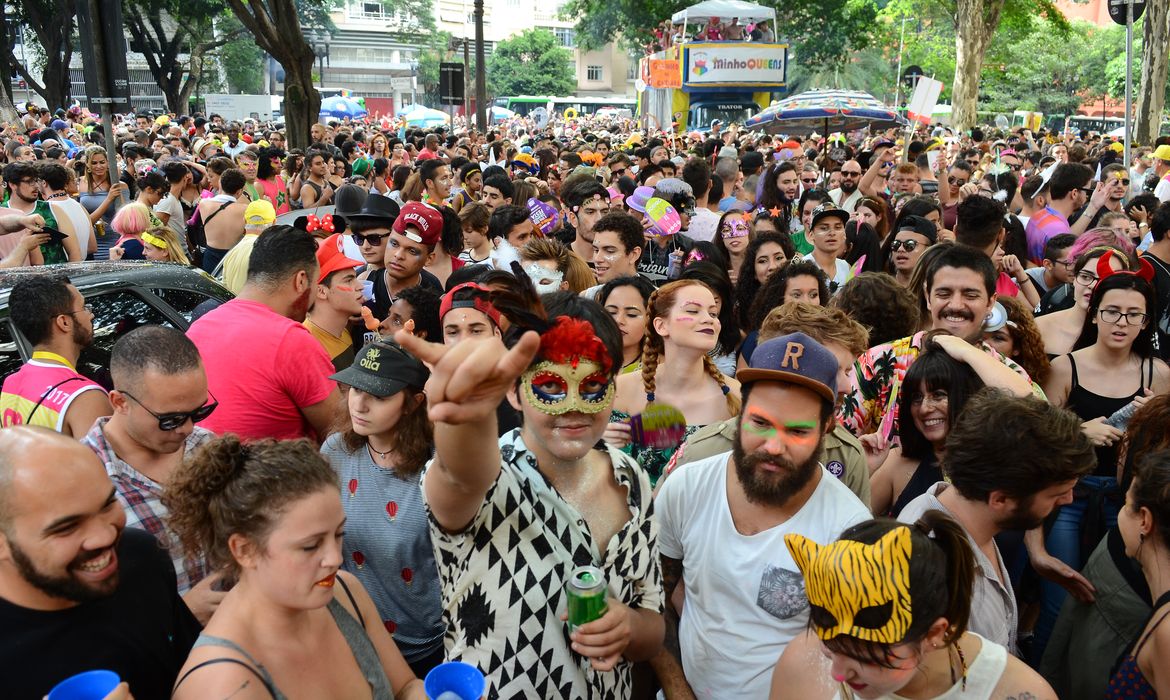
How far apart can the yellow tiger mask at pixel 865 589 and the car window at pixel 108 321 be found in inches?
154

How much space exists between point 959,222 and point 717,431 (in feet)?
12.0

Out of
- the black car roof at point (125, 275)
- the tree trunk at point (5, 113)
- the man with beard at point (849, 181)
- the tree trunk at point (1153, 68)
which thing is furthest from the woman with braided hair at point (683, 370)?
the tree trunk at point (5, 113)

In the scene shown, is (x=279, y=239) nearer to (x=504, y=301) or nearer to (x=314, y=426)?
(x=314, y=426)

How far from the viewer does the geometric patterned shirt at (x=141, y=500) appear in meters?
2.94

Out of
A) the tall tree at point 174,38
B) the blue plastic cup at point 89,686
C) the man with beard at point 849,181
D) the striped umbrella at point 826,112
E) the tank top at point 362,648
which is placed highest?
the tall tree at point 174,38

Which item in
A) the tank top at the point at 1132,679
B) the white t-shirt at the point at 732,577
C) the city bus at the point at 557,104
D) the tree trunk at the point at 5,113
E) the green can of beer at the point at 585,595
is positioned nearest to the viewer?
the green can of beer at the point at 585,595

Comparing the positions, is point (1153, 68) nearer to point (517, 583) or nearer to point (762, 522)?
point (762, 522)

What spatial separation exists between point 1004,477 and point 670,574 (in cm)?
112

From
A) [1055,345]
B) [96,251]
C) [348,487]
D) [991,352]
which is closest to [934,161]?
[1055,345]

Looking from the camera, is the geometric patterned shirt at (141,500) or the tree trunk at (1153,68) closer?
the geometric patterned shirt at (141,500)

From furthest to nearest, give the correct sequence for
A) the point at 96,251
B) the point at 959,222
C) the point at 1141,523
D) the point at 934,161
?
the point at 934,161, the point at 96,251, the point at 959,222, the point at 1141,523

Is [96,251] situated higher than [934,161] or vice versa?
[934,161]

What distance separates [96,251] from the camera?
8797 millimetres

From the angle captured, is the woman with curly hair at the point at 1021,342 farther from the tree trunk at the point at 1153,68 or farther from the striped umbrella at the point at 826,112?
the tree trunk at the point at 1153,68
